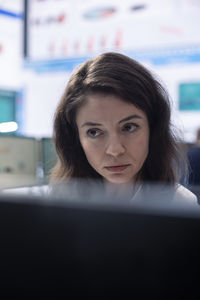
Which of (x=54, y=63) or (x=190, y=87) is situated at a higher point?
(x=54, y=63)

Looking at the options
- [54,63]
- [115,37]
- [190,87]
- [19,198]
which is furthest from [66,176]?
[54,63]

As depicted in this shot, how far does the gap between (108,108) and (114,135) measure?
0.07 m

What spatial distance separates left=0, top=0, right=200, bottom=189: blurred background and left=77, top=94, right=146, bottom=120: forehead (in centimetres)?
183

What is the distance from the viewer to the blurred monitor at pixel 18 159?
100 inches

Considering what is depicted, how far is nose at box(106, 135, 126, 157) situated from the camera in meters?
0.99

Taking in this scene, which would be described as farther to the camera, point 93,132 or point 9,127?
point 9,127

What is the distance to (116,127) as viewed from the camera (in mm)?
1013

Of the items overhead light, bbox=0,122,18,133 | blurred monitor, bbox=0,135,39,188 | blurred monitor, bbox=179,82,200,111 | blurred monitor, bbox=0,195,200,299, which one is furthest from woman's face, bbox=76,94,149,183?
blurred monitor, bbox=179,82,200,111

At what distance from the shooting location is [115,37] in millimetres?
3832

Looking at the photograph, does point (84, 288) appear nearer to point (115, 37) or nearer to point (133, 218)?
point (133, 218)

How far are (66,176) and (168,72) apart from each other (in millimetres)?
2553

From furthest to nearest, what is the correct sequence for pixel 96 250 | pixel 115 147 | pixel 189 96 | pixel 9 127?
1. pixel 189 96
2. pixel 9 127
3. pixel 115 147
4. pixel 96 250

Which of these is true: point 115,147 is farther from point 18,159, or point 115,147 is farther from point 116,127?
point 18,159

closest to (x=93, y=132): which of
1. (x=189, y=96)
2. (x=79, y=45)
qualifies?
(x=189, y=96)
